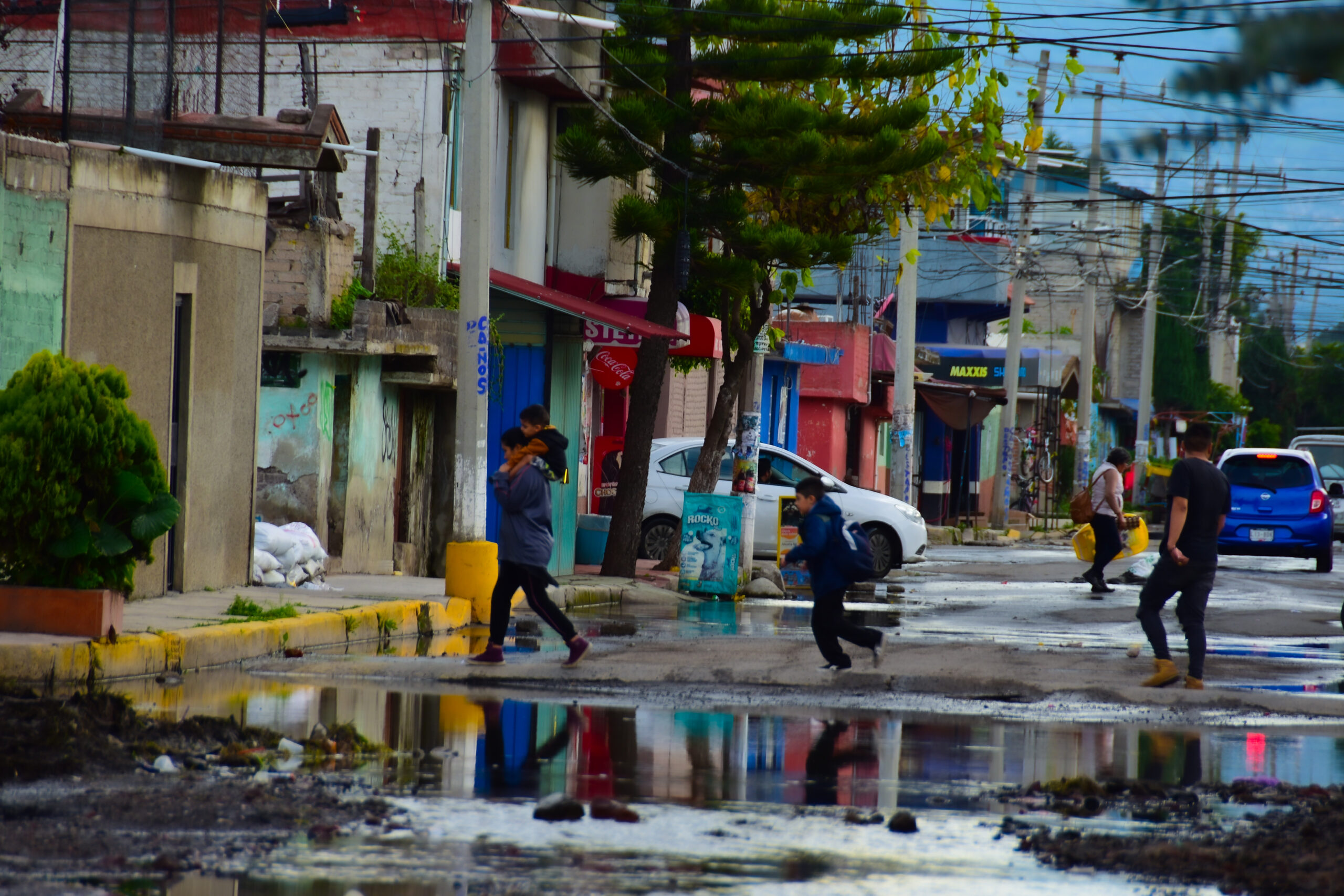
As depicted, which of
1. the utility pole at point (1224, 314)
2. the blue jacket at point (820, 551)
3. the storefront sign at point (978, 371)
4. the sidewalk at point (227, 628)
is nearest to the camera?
the sidewalk at point (227, 628)

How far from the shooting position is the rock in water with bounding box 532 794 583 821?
6125 mm

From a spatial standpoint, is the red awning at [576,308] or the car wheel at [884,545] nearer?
the red awning at [576,308]

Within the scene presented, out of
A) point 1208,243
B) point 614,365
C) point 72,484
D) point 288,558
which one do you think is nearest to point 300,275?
point 288,558

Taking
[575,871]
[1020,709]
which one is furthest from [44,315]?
[575,871]

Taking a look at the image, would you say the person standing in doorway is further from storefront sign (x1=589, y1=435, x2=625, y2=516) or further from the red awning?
storefront sign (x1=589, y1=435, x2=625, y2=516)

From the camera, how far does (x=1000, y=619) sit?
16656mm

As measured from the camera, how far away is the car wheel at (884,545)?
23.9 meters

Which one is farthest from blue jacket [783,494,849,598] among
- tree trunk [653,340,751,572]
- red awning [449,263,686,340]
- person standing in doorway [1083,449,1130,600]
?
person standing in doorway [1083,449,1130,600]

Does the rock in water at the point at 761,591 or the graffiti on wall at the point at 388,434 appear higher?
the graffiti on wall at the point at 388,434

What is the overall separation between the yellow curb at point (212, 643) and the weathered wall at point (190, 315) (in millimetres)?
1719

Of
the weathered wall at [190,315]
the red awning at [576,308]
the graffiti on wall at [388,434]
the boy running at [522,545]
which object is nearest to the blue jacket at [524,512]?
the boy running at [522,545]

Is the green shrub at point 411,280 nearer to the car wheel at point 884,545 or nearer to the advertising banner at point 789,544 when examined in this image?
the advertising banner at point 789,544

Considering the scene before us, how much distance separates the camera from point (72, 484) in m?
9.80

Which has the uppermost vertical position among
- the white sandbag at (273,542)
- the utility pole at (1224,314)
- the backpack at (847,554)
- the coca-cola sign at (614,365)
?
the utility pole at (1224,314)
